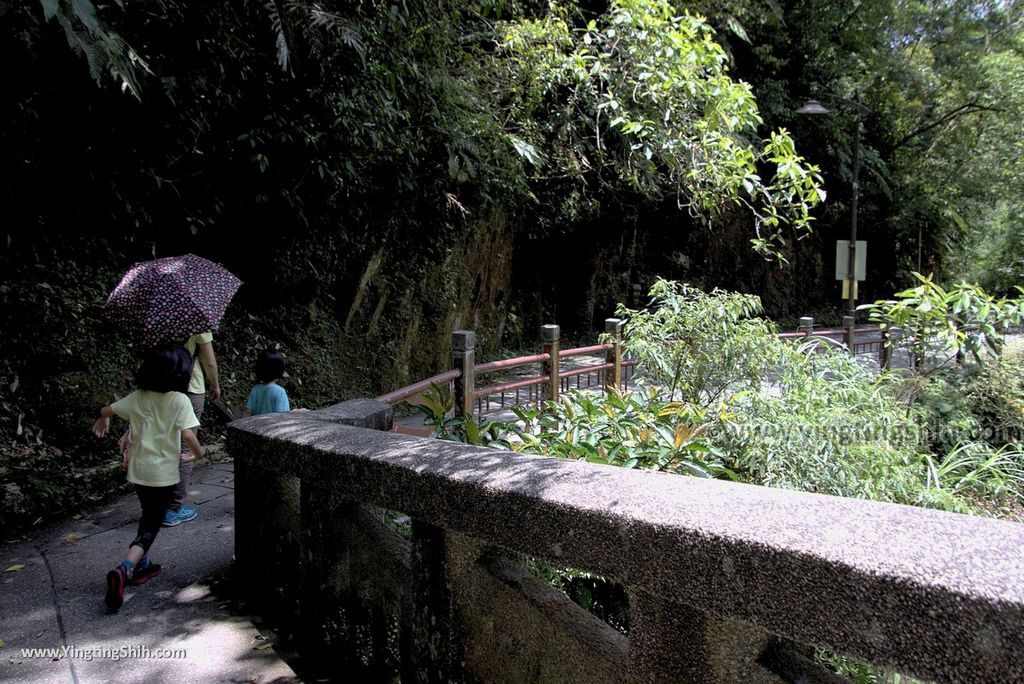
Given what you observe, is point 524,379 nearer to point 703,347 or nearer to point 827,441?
point 703,347

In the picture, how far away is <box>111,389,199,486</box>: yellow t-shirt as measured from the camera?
396 centimetres

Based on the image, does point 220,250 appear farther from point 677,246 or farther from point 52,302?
point 677,246

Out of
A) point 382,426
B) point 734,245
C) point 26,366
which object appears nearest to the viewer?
point 382,426

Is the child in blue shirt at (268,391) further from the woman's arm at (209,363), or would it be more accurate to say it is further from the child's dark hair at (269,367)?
the woman's arm at (209,363)

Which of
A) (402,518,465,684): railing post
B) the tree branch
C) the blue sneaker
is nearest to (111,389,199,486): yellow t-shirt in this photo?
the blue sneaker

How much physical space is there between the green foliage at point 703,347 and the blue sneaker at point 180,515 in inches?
129

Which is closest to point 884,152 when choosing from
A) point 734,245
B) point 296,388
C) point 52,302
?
point 734,245

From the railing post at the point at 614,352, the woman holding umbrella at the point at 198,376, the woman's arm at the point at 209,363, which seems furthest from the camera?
the railing post at the point at 614,352

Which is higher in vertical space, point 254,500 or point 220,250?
point 220,250

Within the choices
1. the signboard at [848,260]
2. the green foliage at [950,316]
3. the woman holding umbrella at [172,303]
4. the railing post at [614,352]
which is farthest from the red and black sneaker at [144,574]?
the signboard at [848,260]

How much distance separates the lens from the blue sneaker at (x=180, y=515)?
16.0ft

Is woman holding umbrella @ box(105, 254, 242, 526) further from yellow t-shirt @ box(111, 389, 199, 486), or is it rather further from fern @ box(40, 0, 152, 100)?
fern @ box(40, 0, 152, 100)

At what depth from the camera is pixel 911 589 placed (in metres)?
1.32

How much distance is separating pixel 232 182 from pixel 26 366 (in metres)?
2.72
